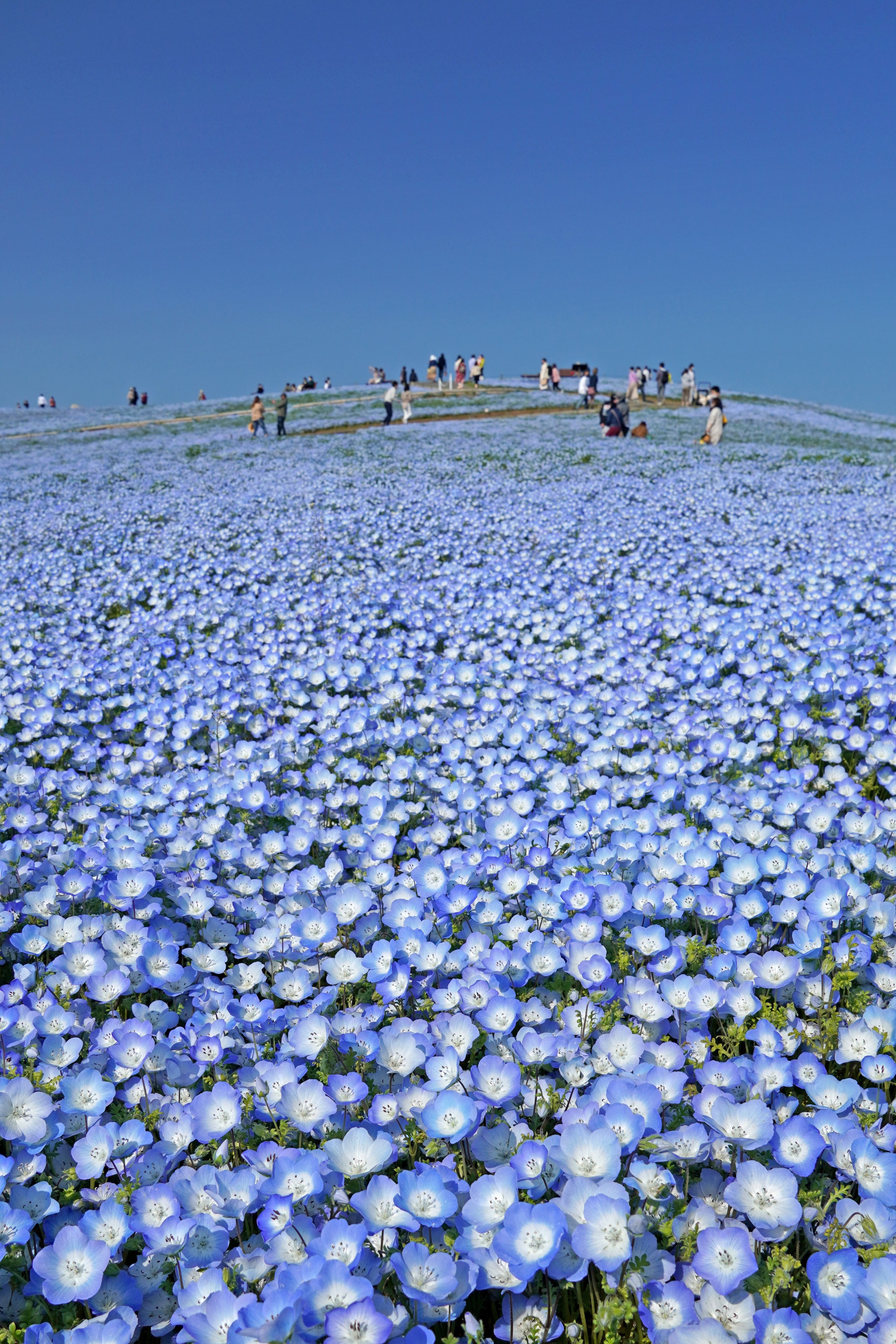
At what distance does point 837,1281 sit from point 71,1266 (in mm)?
1805

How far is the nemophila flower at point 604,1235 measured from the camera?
71.1 inches

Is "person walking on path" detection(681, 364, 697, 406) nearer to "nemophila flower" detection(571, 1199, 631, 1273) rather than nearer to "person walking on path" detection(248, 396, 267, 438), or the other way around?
"person walking on path" detection(248, 396, 267, 438)

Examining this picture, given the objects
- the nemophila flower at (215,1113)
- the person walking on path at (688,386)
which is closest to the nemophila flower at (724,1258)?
the nemophila flower at (215,1113)

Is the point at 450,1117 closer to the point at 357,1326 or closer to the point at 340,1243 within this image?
the point at 340,1243

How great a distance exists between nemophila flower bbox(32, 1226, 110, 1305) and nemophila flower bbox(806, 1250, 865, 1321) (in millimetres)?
1643

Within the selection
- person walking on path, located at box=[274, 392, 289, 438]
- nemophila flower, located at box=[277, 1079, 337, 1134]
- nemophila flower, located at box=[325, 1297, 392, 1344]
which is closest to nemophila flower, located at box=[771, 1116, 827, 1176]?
nemophila flower, located at box=[325, 1297, 392, 1344]

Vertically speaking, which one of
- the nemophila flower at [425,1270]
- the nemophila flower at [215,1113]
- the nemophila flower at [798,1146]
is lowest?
the nemophila flower at [215,1113]

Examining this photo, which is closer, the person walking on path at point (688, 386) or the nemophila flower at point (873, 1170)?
the nemophila flower at point (873, 1170)

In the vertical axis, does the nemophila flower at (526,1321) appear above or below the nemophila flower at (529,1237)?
below

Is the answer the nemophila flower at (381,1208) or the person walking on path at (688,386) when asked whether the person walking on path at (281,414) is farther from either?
the nemophila flower at (381,1208)

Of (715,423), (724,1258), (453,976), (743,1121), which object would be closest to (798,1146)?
(743,1121)

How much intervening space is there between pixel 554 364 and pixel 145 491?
34.6 m

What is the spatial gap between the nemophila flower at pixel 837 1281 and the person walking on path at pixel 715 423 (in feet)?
71.1

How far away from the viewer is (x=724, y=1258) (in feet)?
6.11
